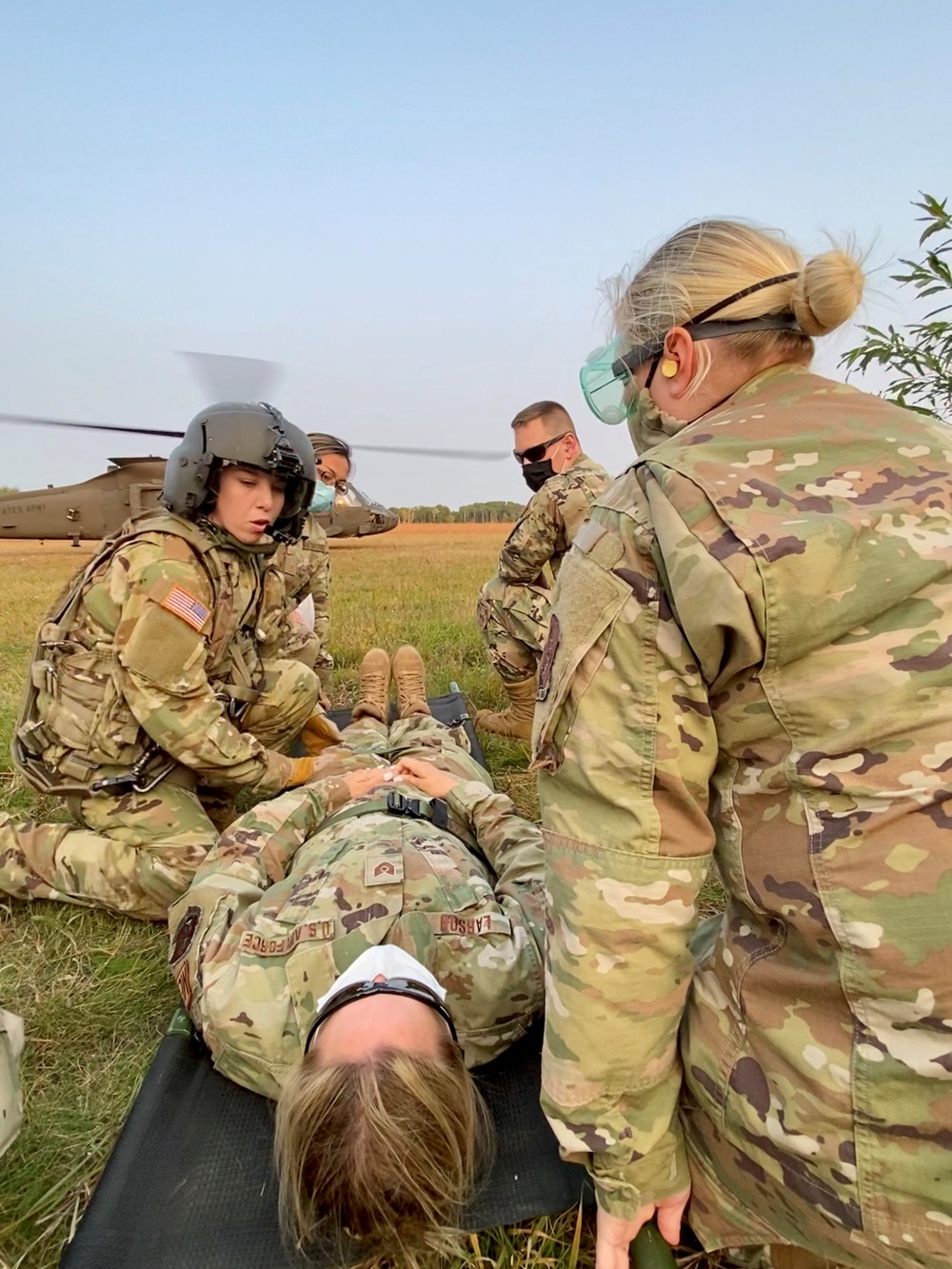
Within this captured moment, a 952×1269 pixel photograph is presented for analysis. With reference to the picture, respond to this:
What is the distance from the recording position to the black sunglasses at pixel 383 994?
2125 millimetres

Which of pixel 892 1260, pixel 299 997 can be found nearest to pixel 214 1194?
pixel 299 997

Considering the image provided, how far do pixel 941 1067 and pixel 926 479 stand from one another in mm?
987

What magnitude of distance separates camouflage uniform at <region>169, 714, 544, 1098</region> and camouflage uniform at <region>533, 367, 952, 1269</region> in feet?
2.82

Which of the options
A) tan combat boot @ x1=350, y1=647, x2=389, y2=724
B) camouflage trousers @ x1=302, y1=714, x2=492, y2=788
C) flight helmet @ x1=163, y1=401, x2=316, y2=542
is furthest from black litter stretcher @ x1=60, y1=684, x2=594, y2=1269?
tan combat boot @ x1=350, y1=647, x2=389, y2=724

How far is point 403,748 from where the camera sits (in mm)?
4449

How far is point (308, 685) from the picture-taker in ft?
15.9

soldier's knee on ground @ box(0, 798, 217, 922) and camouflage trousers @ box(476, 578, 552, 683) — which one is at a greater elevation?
camouflage trousers @ box(476, 578, 552, 683)

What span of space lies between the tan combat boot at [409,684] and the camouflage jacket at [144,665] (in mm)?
1563

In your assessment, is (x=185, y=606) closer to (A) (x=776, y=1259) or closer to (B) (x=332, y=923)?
(B) (x=332, y=923)

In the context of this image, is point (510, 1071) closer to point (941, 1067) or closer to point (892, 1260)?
point (892, 1260)

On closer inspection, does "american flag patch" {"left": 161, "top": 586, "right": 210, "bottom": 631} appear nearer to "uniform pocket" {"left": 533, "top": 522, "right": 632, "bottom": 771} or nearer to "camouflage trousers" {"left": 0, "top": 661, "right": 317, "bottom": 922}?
"camouflage trousers" {"left": 0, "top": 661, "right": 317, "bottom": 922}

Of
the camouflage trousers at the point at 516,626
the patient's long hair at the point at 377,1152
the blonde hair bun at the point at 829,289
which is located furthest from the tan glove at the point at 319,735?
the blonde hair bun at the point at 829,289

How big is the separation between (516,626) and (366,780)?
2.87 m

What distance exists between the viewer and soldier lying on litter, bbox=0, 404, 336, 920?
3.59m
